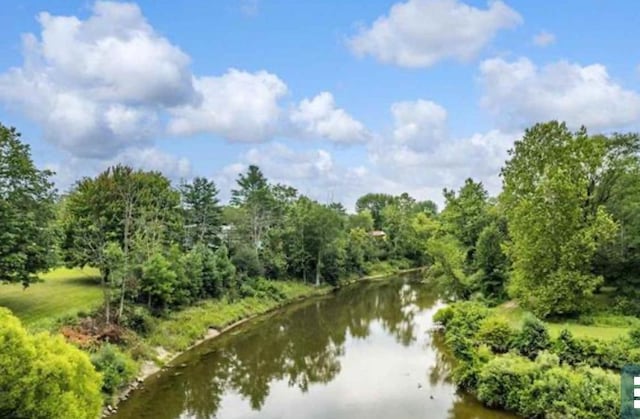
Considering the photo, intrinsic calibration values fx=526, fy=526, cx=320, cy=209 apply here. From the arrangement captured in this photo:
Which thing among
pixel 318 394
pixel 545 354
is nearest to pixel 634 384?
pixel 545 354

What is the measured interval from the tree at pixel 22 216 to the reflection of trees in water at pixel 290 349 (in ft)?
35.7

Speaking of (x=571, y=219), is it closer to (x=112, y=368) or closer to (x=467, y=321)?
(x=467, y=321)

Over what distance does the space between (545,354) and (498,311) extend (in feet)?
48.3

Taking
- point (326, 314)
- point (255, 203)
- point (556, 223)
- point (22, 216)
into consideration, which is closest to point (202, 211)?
point (255, 203)

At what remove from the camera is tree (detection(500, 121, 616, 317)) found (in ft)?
103

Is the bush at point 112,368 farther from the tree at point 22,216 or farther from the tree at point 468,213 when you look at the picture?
the tree at point 468,213

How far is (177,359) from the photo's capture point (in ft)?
103

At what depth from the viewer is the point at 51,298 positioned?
34.6 meters

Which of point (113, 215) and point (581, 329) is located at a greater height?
point (113, 215)

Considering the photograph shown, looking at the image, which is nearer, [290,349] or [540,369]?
[540,369]

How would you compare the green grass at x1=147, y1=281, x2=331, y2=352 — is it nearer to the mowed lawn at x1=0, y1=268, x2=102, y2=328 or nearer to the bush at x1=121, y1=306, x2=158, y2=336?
the bush at x1=121, y1=306, x2=158, y2=336

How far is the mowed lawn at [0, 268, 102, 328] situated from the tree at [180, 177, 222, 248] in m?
13.9

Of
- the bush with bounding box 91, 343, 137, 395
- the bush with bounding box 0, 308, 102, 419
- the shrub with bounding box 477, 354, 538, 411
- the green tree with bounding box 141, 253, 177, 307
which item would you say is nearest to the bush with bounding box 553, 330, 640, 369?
the shrub with bounding box 477, 354, 538, 411

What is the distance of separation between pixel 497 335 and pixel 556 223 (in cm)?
934
